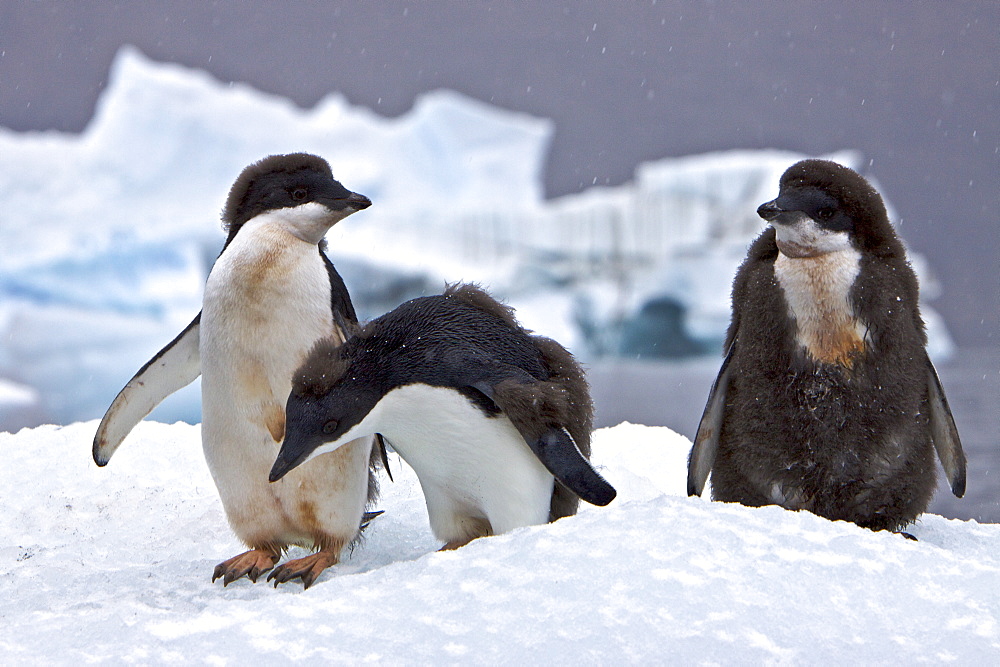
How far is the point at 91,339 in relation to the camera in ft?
29.4

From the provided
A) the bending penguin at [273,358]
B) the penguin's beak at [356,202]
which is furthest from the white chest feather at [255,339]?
the penguin's beak at [356,202]

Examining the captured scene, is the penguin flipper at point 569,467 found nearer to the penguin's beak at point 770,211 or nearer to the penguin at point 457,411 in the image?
the penguin at point 457,411

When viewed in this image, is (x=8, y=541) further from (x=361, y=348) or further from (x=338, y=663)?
(x=338, y=663)

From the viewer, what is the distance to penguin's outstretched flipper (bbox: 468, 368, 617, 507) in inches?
48.2

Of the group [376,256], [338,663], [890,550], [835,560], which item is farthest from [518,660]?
[376,256]

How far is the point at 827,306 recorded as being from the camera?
1396mm

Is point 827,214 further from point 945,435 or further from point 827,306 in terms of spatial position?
point 945,435

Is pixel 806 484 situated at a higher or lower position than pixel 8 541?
higher

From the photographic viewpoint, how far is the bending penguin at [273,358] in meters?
1.41

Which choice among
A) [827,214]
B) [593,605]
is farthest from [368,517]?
[827,214]

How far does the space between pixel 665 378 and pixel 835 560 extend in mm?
14768

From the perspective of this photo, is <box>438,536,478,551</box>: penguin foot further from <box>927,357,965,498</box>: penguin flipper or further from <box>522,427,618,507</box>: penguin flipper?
<box>927,357,965,498</box>: penguin flipper

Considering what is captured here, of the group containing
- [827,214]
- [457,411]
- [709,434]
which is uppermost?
[827,214]

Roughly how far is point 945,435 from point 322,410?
1099 millimetres
